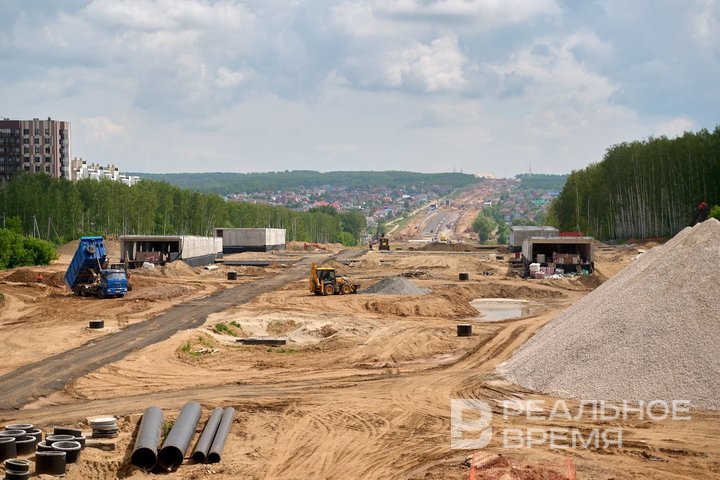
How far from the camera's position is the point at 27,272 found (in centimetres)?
6128

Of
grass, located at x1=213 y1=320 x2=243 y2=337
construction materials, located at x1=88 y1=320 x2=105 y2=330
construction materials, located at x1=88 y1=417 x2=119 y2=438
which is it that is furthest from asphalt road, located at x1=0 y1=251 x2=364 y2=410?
construction materials, located at x1=88 y1=417 x2=119 y2=438

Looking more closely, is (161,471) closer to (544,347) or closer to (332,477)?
(332,477)

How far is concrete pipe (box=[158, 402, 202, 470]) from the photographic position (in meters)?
17.5

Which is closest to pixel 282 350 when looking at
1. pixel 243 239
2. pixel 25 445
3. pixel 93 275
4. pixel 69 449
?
pixel 25 445

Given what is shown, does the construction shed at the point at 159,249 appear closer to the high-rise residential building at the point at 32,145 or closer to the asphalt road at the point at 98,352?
the asphalt road at the point at 98,352

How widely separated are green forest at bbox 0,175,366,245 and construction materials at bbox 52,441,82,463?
92167 mm

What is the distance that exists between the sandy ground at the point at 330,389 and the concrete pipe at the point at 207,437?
31 cm

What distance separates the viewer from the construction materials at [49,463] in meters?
16.3

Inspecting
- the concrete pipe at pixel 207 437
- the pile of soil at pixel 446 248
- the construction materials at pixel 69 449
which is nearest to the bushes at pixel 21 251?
the pile of soil at pixel 446 248

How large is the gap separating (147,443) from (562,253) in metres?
55.5

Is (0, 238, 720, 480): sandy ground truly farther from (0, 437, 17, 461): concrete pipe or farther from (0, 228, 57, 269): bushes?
(0, 228, 57, 269): bushes

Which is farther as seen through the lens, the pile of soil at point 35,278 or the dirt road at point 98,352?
the pile of soil at point 35,278

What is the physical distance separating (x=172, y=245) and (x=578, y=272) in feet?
110
